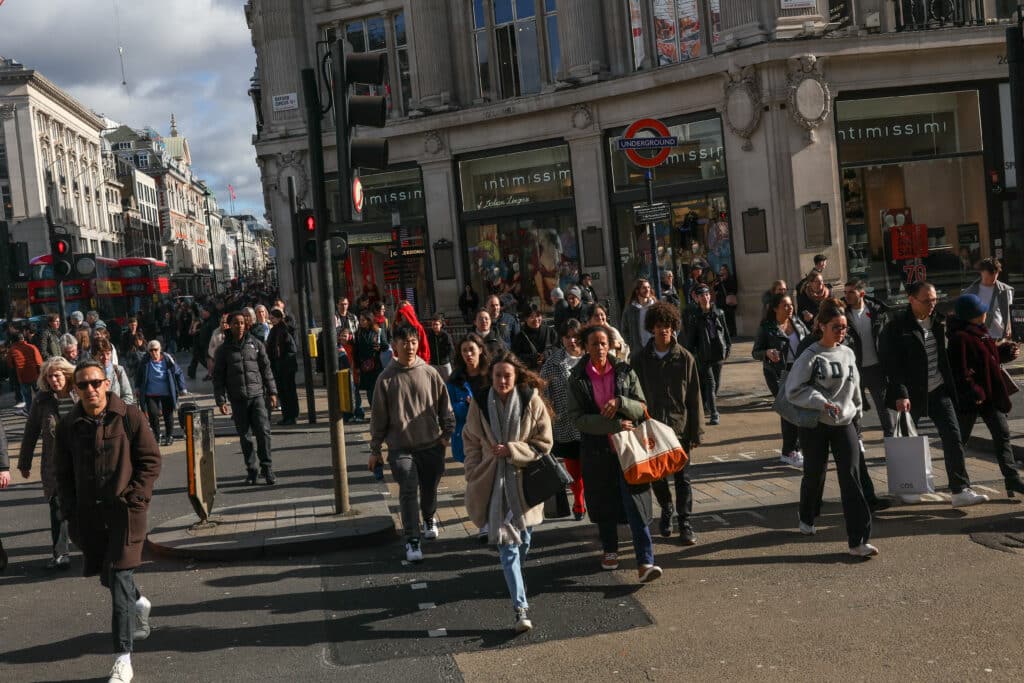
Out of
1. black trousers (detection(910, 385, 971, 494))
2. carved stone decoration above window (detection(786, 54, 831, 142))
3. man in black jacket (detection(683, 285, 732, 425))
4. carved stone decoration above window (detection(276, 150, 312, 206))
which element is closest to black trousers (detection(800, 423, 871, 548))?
black trousers (detection(910, 385, 971, 494))

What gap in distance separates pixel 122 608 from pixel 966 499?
19.7ft

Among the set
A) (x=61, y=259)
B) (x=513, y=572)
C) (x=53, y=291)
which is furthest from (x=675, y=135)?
(x=53, y=291)

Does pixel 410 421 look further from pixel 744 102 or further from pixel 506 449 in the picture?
pixel 744 102

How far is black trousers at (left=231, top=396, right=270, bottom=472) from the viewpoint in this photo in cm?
1187

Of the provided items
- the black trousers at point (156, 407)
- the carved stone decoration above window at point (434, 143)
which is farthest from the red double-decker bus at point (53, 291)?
the black trousers at point (156, 407)

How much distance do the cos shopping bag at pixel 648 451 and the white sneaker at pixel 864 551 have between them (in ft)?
4.17

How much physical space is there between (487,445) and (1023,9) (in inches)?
303

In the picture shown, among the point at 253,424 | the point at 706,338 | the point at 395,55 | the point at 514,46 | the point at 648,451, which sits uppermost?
the point at 395,55

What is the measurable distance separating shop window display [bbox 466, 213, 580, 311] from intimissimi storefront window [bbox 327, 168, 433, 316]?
5.25ft

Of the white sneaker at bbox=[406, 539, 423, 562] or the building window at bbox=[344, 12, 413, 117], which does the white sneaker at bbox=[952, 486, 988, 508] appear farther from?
the building window at bbox=[344, 12, 413, 117]

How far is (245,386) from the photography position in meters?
11.8

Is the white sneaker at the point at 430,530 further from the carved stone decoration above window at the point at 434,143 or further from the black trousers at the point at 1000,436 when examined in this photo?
the carved stone decoration above window at the point at 434,143

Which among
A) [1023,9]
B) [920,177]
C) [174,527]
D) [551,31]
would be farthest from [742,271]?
[174,527]

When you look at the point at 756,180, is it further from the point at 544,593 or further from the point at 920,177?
the point at 544,593
